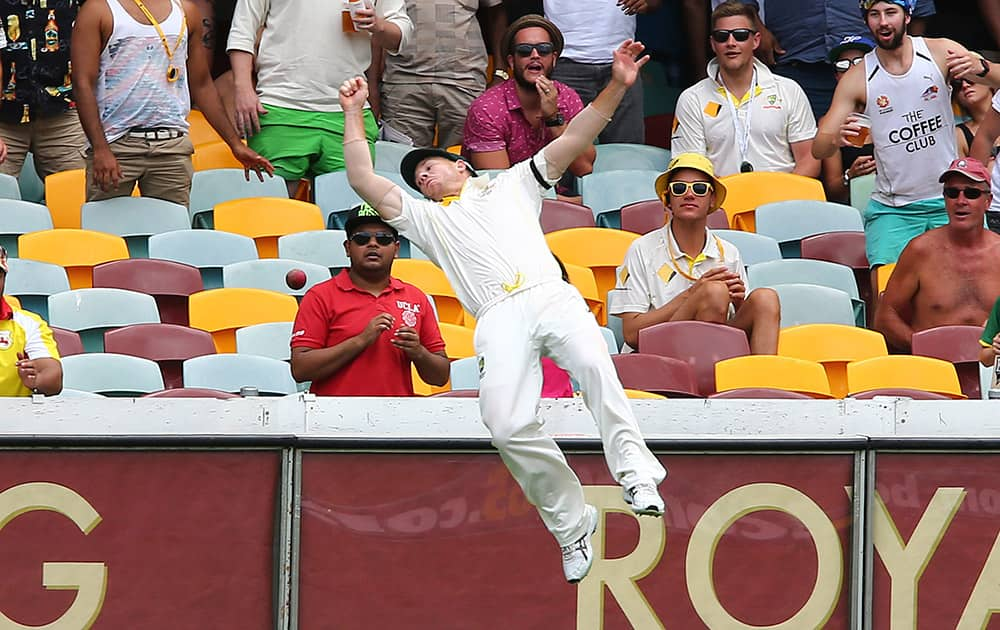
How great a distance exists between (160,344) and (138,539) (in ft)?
4.94

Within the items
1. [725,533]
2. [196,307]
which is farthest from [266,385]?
[725,533]

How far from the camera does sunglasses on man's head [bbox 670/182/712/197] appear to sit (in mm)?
8086

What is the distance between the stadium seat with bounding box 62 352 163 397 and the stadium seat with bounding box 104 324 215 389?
0.33 m

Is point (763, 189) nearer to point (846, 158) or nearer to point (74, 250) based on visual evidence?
point (846, 158)

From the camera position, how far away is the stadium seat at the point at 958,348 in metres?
7.77

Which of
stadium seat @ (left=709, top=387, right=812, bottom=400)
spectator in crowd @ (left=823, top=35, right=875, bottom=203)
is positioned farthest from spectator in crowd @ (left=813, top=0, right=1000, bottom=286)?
stadium seat @ (left=709, top=387, right=812, bottom=400)

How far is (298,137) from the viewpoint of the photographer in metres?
9.27

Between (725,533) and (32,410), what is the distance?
233cm

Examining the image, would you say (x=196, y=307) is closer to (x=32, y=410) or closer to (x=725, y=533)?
(x=32, y=410)

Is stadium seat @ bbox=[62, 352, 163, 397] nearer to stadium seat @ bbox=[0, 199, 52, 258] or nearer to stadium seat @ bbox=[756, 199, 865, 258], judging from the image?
stadium seat @ bbox=[0, 199, 52, 258]

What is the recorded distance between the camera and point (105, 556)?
6.09 m

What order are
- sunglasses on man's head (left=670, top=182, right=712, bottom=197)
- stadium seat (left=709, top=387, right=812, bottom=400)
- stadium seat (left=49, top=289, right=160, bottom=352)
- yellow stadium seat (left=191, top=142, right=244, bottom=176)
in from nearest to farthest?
1. stadium seat (left=709, top=387, right=812, bottom=400)
2. stadium seat (left=49, top=289, right=160, bottom=352)
3. sunglasses on man's head (left=670, top=182, right=712, bottom=197)
4. yellow stadium seat (left=191, top=142, right=244, bottom=176)

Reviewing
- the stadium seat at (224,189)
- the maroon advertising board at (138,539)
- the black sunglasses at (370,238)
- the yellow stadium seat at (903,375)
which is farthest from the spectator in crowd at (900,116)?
the maroon advertising board at (138,539)

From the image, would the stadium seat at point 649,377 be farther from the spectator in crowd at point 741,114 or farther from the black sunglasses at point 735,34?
the black sunglasses at point 735,34
